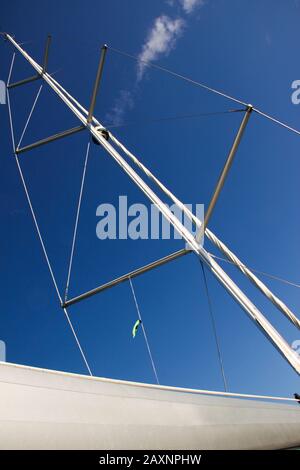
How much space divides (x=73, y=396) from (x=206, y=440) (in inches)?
38.3

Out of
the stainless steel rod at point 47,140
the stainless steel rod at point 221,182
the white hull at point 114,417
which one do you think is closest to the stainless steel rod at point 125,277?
the stainless steel rod at point 221,182

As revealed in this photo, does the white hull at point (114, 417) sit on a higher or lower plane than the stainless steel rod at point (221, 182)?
lower

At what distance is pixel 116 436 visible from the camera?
1.81m

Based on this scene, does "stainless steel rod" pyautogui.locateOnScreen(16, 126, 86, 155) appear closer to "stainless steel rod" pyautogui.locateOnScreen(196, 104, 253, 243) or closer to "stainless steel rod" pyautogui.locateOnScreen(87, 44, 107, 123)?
"stainless steel rod" pyautogui.locateOnScreen(87, 44, 107, 123)

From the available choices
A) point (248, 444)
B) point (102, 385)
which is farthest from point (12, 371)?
point (248, 444)

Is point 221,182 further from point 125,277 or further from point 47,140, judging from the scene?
point 47,140

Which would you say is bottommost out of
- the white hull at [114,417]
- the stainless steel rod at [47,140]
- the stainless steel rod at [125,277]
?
the white hull at [114,417]

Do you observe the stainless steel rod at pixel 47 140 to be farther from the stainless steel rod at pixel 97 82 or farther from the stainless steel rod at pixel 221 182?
the stainless steel rod at pixel 221 182

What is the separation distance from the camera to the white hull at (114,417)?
1.68 m

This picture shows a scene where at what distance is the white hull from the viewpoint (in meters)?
1.68

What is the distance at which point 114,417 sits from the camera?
191 cm

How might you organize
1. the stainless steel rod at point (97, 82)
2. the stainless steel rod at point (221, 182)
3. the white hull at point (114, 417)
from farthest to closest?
the stainless steel rod at point (97, 82)
the stainless steel rod at point (221, 182)
the white hull at point (114, 417)

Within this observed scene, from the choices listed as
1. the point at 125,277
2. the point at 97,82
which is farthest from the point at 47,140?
the point at 125,277
